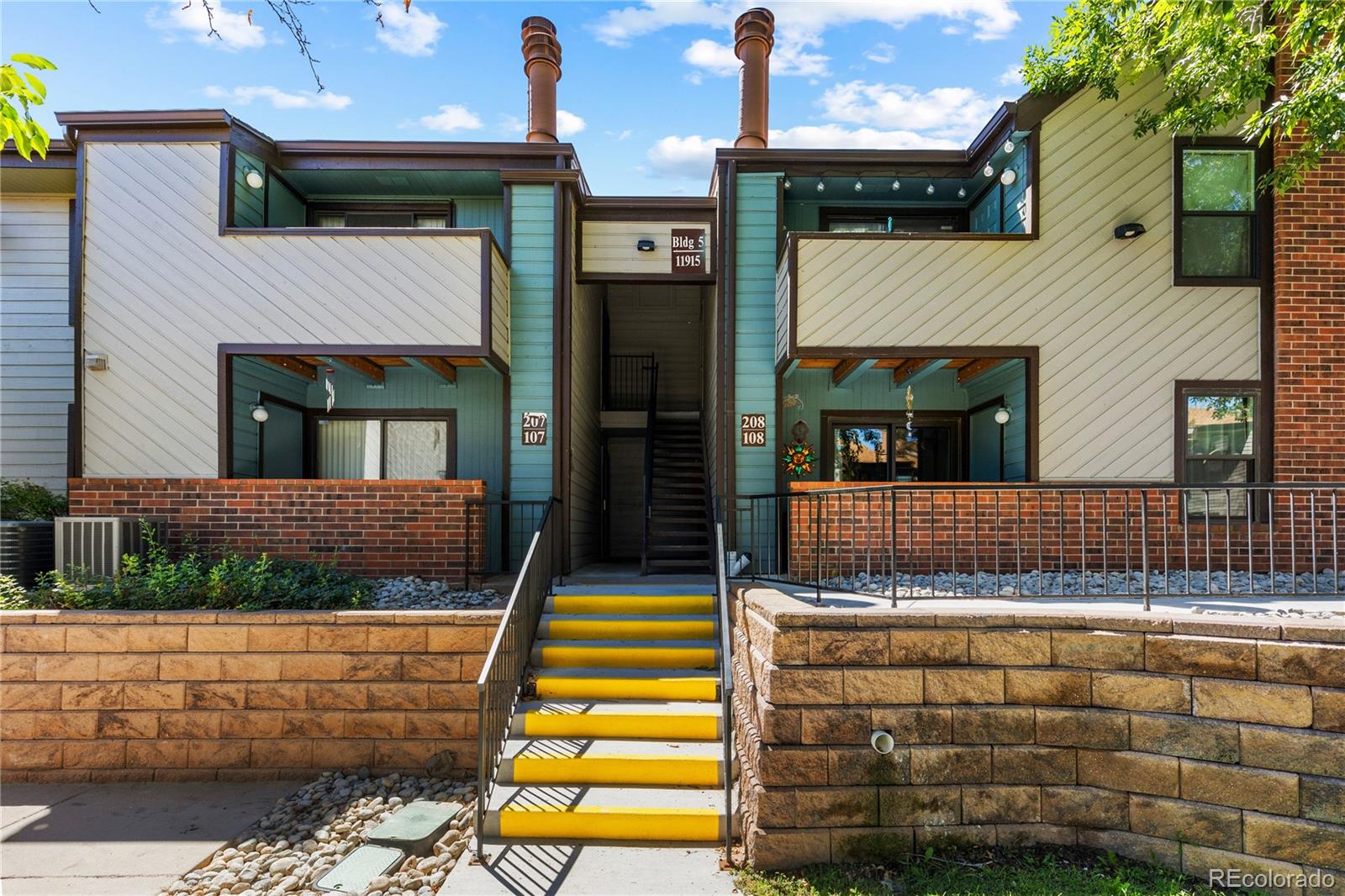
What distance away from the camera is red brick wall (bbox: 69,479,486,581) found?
764 centimetres

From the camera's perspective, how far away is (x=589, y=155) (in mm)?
10008

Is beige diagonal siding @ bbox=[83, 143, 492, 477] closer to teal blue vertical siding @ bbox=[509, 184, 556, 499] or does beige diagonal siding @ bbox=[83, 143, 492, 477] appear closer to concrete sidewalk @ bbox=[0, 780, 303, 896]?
teal blue vertical siding @ bbox=[509, 184, 556, 499]

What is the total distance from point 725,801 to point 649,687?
135 cm

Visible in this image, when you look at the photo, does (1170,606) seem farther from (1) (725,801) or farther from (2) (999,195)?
(2) (999,195)

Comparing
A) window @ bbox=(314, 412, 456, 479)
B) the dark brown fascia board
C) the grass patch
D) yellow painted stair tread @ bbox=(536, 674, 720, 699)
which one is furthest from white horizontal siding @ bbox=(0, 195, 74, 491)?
the grass patch

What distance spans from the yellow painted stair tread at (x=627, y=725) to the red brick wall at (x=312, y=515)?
9.10 ft

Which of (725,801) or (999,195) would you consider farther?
(999,195)

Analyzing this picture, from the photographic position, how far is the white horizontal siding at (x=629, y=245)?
9.21 meters

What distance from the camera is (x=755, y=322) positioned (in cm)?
873

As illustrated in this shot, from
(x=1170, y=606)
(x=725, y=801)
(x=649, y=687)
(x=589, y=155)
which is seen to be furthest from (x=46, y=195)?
(x=1170, y=606)

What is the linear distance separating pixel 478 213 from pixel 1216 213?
8.94m

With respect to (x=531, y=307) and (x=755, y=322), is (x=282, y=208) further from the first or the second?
(x=755, y=322)

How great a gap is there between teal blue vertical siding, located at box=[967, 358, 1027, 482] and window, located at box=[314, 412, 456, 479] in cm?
722

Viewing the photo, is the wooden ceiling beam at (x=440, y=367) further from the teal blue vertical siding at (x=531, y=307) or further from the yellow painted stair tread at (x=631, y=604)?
the yellow painted stair tread at (x=631, y=604)
